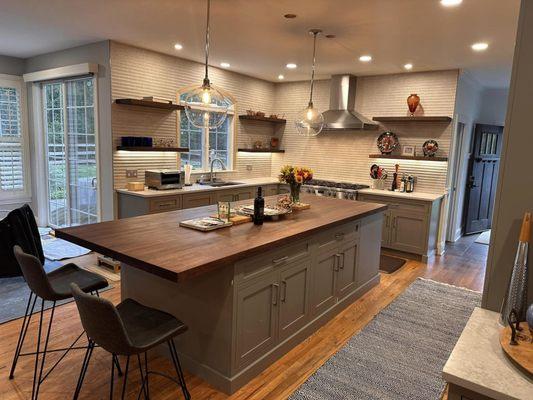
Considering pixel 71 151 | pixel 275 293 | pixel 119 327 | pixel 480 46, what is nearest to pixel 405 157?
pixel 480 46

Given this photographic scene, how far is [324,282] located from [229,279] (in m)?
1.28

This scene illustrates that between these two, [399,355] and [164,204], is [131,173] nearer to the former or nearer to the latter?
[164,204]

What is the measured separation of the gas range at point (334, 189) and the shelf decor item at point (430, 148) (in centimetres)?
104

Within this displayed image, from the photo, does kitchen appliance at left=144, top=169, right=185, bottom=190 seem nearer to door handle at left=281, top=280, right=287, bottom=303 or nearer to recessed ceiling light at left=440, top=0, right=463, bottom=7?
door handle at left=281, top=280, right=287, bottom=303

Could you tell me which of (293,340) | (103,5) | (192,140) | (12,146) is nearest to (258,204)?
(293,340)

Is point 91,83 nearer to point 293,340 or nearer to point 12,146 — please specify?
point 12,146

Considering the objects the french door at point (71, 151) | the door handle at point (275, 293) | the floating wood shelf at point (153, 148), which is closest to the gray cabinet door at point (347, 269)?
the door handle at point (275, 293)

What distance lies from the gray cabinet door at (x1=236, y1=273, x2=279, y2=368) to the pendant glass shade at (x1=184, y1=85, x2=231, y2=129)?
4.49 ft

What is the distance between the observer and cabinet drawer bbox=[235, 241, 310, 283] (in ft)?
7.81

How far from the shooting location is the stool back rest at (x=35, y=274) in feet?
7.03

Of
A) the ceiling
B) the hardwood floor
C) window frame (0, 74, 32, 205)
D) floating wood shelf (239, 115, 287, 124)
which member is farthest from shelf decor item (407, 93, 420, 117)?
window frame (0, 74, 32, 205)

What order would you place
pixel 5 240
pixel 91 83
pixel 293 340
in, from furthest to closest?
1. pixel 91 83
2. pixel 5 240
3. pixel 293 340

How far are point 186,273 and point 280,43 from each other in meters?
3.34

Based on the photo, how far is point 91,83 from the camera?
16.8 ft
